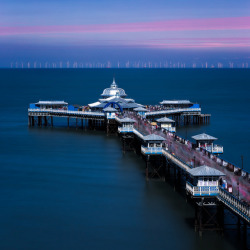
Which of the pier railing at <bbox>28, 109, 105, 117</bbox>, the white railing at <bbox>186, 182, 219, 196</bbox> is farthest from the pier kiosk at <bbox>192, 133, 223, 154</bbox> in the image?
the pier railing at <bbox>28, 109, 105, 117</bbox>

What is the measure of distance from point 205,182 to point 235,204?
295 cm

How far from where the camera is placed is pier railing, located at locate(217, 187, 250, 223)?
2492cm

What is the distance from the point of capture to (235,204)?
25969mm

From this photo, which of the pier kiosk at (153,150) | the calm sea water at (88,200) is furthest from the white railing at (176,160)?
the calm sea water at (88,200)

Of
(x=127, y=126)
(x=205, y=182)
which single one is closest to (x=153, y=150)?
(x=205, y=182)

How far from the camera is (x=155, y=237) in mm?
28906

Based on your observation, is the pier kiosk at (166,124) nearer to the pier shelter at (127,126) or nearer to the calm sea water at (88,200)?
the pier shelter at (127,126)

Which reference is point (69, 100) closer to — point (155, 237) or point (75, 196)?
point (75, 196)

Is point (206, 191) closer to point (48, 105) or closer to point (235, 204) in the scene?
point (235, 204)

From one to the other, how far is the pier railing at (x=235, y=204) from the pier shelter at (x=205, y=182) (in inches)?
19.8

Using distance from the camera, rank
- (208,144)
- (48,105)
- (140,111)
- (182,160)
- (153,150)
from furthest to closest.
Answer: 1. (48,105)
2. (140,111)
3. (208,144)
4. (153,150)
5. (182,160)

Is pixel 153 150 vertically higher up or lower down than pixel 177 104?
lower down

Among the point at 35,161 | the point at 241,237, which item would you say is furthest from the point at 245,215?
the point at 35,161

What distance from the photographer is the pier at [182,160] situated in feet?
92.8
